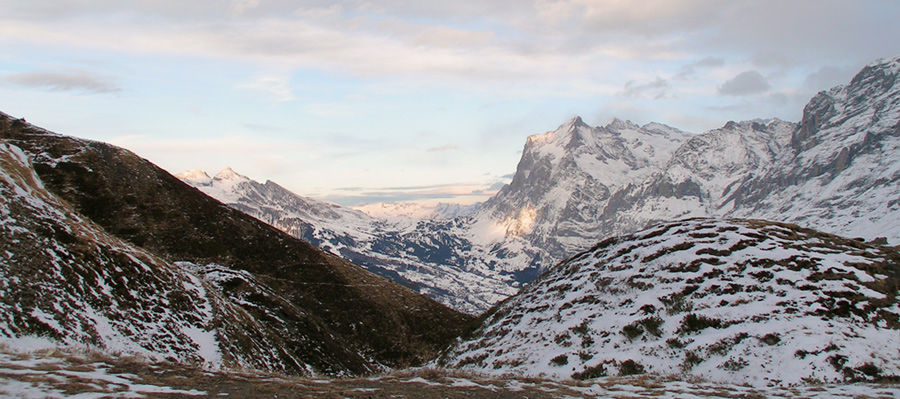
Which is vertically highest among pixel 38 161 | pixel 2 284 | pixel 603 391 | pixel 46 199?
pixel 38 161

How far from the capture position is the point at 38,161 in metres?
53.6

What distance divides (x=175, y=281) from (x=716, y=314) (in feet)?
108

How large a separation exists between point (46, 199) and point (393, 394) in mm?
26593

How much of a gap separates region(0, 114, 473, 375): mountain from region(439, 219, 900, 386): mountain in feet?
43.2

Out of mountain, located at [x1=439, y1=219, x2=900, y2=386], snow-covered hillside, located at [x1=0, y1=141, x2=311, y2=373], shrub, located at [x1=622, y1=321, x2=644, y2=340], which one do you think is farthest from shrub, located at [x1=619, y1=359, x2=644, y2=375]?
snow-covered hillside, located at [x1=0, y1=141, x2=311, y2=373]

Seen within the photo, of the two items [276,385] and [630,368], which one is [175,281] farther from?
[630,368]

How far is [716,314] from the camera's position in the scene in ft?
90.3

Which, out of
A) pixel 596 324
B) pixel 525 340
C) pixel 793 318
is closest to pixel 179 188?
pixel 525 340

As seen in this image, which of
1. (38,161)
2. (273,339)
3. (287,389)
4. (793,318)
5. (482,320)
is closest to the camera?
(287,389)

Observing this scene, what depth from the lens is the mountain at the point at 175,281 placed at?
76.6ft

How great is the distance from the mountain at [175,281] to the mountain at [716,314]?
43.2 ft

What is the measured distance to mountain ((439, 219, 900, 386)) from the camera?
893 inches

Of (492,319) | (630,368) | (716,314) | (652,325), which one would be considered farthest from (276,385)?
(492,319)

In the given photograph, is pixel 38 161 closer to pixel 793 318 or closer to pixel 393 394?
pixel 393 394
